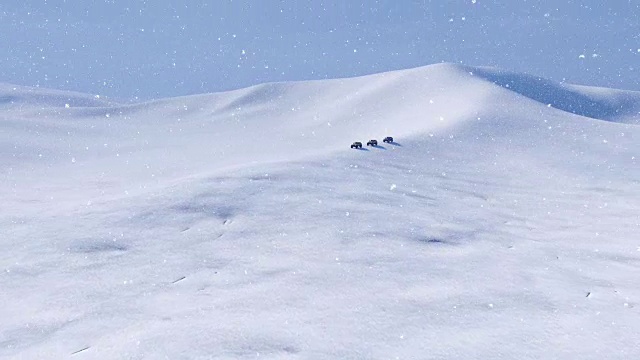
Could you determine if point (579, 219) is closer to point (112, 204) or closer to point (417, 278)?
point (417, 278)

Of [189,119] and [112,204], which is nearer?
[112,204]

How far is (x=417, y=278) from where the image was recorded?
9.84ft

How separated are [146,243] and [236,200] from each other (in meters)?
0.97

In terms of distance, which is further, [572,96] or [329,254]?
[572,96]

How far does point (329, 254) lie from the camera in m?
3.34

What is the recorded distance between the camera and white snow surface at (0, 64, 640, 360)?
2344 mm

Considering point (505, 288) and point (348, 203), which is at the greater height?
point (348, 203)

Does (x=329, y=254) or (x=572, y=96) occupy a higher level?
(x=572, y=96)

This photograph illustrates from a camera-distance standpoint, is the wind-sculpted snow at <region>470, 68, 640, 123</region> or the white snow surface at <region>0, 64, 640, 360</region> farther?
the wind-sculpted snow at <region>470, 68, 640, 123</region>

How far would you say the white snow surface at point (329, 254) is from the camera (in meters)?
2.34

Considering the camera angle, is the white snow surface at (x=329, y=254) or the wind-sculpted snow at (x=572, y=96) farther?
Result: the wind-sculpted snow at (x=572, y=96)

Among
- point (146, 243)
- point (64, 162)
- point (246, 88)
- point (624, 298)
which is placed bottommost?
point (624, 298)

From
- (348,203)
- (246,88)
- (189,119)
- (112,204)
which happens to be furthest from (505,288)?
(246,88)

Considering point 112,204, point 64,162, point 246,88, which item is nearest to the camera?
point 112,204
